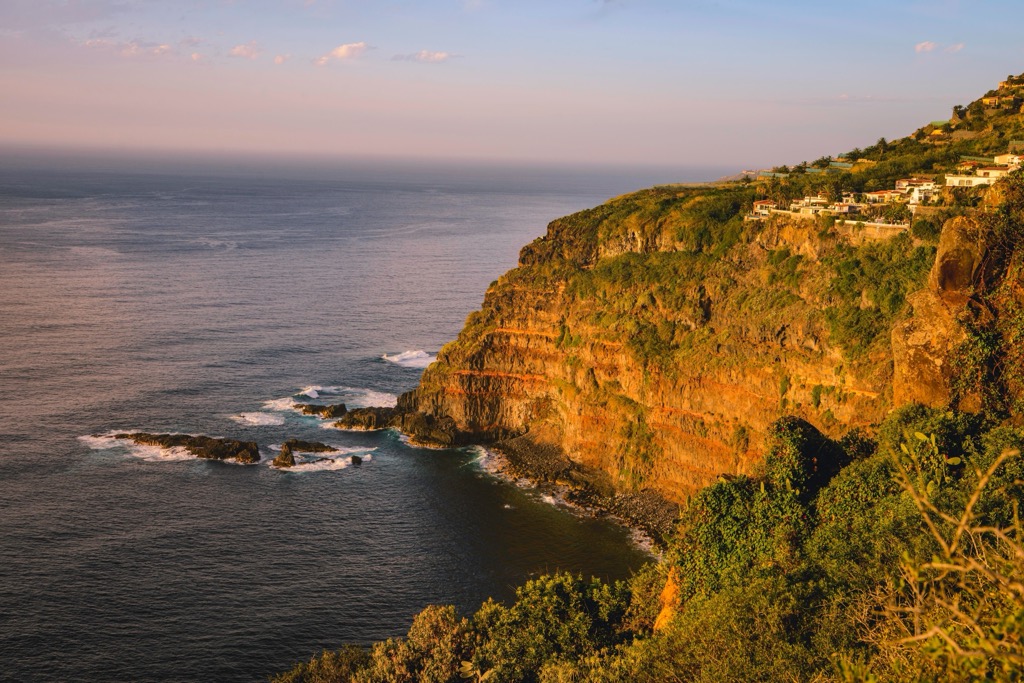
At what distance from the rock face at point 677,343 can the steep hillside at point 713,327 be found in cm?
13

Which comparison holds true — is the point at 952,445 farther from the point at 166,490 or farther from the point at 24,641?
the point at 166,490

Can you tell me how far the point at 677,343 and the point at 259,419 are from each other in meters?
37.4

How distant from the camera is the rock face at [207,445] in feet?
225

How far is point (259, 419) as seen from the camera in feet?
253

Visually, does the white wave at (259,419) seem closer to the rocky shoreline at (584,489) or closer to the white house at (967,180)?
the rocky shoreline at (584,489)

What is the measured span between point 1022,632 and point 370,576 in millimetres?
45362

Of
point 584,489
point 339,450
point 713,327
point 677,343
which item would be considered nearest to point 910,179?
point 713,327

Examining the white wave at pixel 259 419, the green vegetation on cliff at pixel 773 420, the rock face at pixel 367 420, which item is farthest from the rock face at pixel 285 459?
the green vegetation on cliff at pixel 773 420

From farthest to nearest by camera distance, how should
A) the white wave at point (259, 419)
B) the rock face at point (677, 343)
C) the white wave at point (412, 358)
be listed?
the white wave at point (412, 358), the white wave at point (259, 419), the rock face at point (677, 343)

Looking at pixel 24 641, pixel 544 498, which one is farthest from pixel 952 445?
pixel 24 641

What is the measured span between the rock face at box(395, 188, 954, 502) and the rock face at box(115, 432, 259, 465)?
13.2 m

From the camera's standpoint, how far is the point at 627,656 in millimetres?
32062

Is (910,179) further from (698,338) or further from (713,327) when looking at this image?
(698,338)

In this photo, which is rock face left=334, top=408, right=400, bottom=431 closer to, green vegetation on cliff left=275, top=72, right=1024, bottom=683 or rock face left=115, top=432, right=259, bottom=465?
green vegetation on cliff left=275, top=72, right=1024, bottom=683
